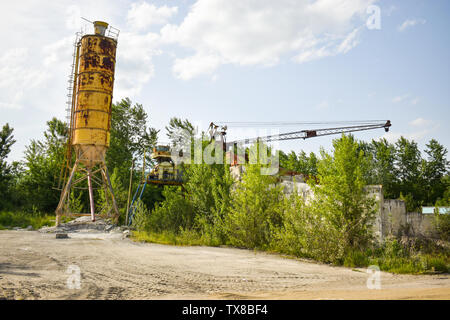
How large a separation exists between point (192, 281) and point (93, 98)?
1993 cm

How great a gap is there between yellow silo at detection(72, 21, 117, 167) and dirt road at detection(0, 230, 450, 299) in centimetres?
1422

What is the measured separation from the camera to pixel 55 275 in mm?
7250

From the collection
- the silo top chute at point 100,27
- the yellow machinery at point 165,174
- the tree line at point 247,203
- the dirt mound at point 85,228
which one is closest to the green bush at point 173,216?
the tree line at point 247,203

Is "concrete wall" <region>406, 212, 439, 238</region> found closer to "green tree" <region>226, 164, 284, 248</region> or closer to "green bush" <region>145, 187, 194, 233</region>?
"green tree" <region>226, 164, 284, 248</region>

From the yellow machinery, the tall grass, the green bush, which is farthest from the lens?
the yellow machinery

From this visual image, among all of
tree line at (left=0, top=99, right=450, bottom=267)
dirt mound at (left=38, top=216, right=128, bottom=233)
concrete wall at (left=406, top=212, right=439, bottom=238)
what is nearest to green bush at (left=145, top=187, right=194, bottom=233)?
tree line at (left=0, top=99, right=450, bottom=267)

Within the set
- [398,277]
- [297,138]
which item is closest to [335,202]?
[398,277]

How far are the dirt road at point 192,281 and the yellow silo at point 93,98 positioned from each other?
46.7ft

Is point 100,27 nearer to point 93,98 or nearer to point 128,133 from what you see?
point 93,98

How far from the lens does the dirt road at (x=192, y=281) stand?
556cm

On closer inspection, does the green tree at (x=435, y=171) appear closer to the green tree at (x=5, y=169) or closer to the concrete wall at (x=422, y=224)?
the concrete wall at (x=422, y=224)

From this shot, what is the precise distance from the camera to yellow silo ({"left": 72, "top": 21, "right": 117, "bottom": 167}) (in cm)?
2289

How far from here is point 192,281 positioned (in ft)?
22.8
